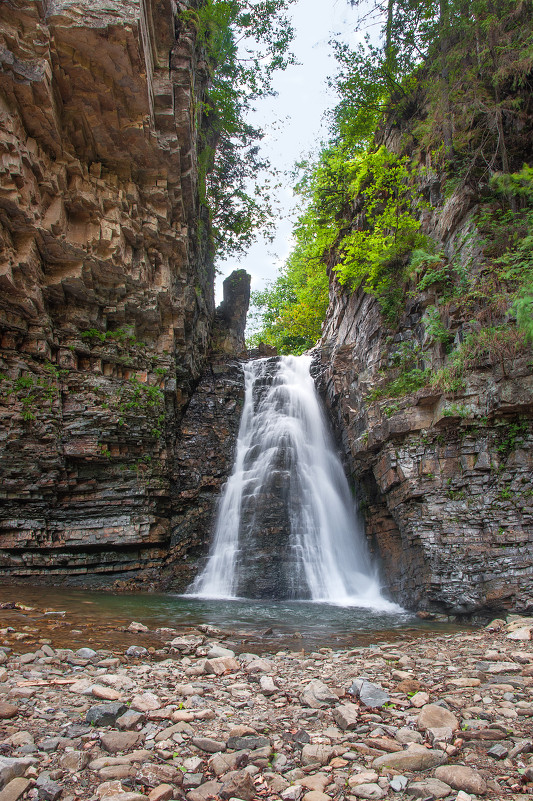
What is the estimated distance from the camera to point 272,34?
2083 centimetres

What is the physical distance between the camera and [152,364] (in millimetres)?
14125

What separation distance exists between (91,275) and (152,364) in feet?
10.9

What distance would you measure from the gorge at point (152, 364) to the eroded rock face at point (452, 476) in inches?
1.6

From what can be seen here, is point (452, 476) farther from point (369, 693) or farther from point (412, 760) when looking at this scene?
point (412, 760)

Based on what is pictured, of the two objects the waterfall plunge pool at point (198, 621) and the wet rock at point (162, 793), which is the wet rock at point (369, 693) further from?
the waterfall plunge pool at point (198, 621)

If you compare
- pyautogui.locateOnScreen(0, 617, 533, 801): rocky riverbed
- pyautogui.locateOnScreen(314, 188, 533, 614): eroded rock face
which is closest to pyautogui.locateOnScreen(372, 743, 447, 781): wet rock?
pyautogui.locateOnScreen(0, 617, 533, 801): rocky riverbed

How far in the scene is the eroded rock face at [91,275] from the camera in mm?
9125

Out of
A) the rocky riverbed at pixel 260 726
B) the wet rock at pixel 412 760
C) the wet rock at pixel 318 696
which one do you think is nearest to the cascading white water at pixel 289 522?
Answer: the rocky riverbed at pixel 260 726

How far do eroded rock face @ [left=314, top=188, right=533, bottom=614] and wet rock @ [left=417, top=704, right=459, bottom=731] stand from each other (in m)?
5.72

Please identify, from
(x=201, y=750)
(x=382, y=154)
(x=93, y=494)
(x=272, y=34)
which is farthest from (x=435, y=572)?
(x=272, y=34)

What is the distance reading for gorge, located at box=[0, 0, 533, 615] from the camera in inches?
350

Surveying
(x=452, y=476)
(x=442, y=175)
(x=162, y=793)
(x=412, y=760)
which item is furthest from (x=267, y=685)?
(x=442, y=175)

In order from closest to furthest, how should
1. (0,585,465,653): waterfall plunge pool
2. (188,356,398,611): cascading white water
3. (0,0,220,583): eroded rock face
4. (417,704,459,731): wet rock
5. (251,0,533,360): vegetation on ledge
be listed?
1. (417,704,459,731): wet rock
2. (0,585,465,653): waterfall plunge pool
3. (0,0,220,583): eroded rock face
4. (251,0,533,360): vegetation on ledge
5. (188,356,398,611): cascading white water

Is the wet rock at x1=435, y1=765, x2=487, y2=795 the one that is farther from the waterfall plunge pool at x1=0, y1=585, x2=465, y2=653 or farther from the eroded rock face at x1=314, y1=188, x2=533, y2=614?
the eroded rock face at x1=314, y1=188, x2=533, y2=614
